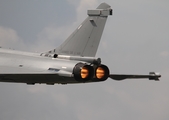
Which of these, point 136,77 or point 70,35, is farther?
point 136,77

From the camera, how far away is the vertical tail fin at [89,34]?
4081cm

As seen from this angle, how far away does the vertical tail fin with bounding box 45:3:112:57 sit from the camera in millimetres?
40812

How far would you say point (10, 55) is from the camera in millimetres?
44312

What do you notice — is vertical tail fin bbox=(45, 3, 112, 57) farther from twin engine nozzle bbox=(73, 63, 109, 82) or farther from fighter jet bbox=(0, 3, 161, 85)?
twin engine nozzle bbox=(73, 63, 109, 82)

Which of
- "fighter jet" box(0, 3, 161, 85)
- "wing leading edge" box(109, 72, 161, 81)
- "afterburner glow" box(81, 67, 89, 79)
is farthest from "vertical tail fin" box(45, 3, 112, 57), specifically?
"wing leading edge" box(109, 72, 161, 81)

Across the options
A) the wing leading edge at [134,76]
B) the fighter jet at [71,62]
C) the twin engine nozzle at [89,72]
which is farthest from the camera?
the wing leading edge at [134,76]

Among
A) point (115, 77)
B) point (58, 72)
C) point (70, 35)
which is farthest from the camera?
point (115, 77)

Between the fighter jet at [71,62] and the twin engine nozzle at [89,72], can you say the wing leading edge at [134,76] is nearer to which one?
the fighter jet at [71,62]

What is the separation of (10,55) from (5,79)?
1.86 meters

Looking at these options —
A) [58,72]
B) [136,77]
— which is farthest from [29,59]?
[136,77]

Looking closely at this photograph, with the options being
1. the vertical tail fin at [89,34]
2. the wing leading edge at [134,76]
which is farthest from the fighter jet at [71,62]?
the wing leading edge at [134,76]

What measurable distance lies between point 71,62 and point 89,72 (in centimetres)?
146

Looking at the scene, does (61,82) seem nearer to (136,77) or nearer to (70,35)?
(70,35)

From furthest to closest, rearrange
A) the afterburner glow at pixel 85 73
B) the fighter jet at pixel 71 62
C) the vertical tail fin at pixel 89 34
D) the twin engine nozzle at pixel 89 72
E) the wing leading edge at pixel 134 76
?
1. the wing leading edge at pixel 134 76
2. the vertical tail fin at pixel 89 34
3. the fighter jet at pixel 71 62
4. the afterburner glow at pixel 85 73
5. the twin engine nozzle at pixel 89 72
